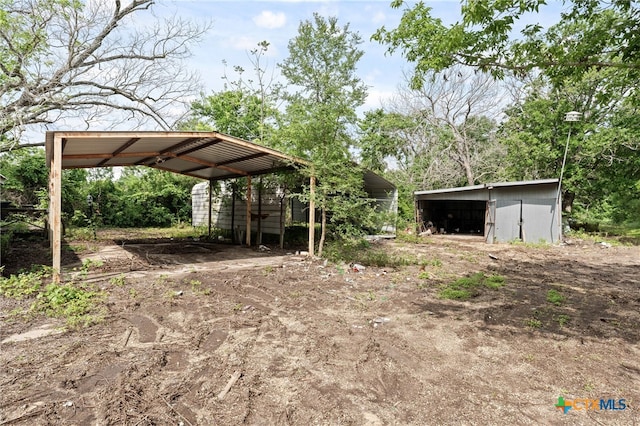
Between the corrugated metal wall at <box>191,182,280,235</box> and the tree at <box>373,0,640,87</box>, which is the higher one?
the tree at <box>373,0,640,87</box>

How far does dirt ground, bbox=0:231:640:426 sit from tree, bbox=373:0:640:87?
3.24m

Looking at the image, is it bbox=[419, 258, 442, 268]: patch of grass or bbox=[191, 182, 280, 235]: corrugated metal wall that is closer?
bbox=[419, 258, 442, 268]: patch of grass

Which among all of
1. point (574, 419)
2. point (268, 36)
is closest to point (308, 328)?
point (574, 419)

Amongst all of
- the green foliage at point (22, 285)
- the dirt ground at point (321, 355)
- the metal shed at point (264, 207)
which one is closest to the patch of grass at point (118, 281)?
the dirt ground at point (321, 355)

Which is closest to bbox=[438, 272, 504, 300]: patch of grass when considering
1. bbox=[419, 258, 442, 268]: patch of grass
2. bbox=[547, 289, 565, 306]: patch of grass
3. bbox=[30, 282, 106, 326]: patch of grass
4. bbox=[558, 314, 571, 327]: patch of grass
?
bbox=[547, 289, 565, 306]: patch of grass

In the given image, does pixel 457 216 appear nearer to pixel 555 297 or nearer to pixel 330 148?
pixel 330 148

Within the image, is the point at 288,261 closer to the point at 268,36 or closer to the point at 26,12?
the point at 26,12

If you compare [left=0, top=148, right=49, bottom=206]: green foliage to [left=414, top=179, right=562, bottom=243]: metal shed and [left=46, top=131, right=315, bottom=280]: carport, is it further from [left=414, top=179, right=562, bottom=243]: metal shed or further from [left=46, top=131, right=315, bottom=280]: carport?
[left=414, top=179, right=562, bottom=243]: metal shed

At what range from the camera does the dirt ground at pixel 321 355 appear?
8.09 ft

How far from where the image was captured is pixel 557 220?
1279 centimetres

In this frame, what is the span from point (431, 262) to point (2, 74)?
51.8 ft
